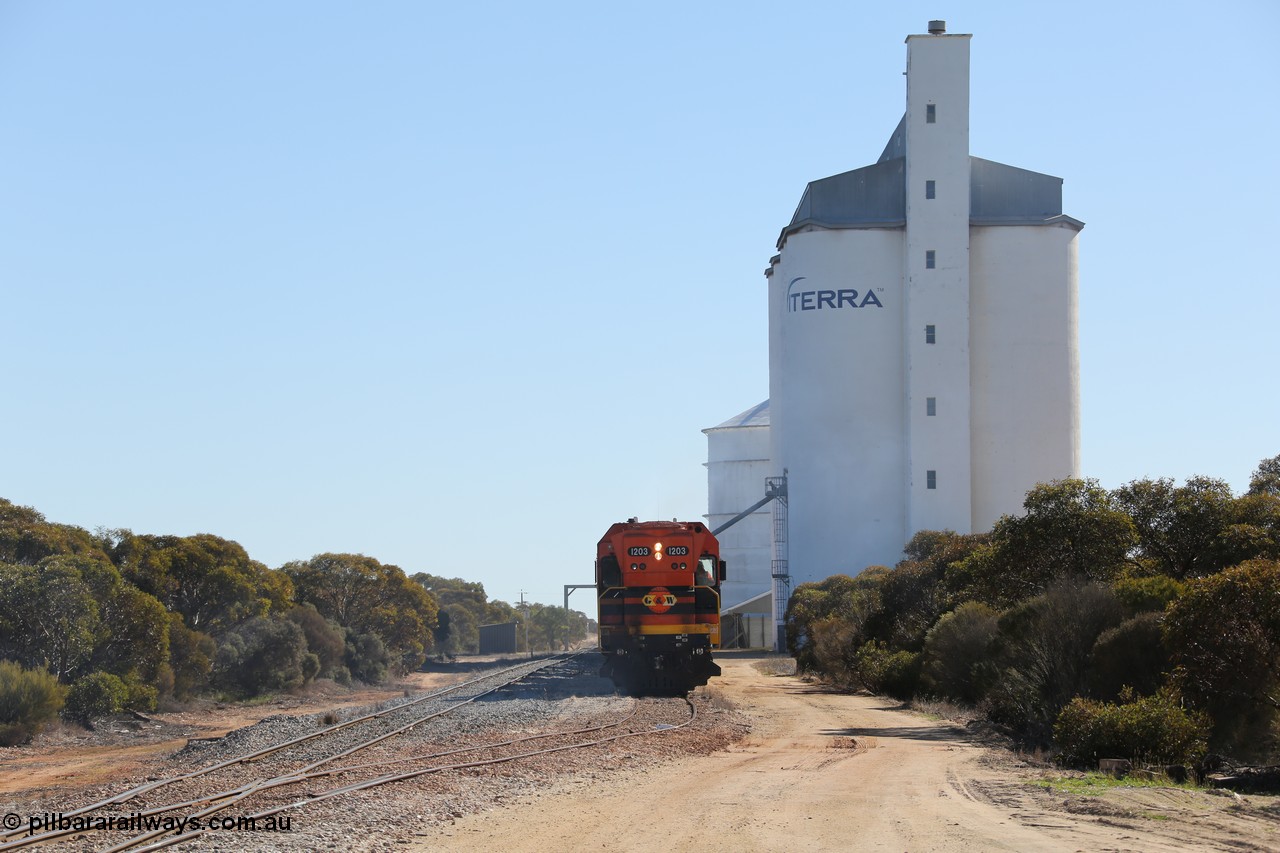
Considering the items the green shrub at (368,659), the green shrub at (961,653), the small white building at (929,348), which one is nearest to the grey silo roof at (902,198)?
the small white building at (929,348)

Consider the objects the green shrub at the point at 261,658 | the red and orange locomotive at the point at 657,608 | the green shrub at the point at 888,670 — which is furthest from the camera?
the green shrub at the point at 261,658

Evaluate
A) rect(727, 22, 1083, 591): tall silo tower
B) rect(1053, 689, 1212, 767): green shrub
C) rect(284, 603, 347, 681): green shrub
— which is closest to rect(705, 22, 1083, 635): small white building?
rect(727, 22, 1083, 591): tall silo tower

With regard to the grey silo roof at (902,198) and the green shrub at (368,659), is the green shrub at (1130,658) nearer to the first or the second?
the green shrub at (368,659)

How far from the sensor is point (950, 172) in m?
73.5

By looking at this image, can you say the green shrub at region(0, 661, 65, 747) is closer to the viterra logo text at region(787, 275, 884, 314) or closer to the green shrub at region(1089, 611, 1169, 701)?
the green shrub at region(1089, 611, 1169, 701)

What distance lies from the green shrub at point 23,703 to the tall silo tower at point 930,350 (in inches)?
1904

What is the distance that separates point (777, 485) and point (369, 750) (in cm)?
5950

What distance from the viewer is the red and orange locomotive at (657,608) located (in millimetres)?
32906

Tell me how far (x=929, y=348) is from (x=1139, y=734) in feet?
181

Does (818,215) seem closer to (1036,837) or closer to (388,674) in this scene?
(388,674)

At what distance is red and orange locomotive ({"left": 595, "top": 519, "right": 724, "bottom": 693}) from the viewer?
32906 mm

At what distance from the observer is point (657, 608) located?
32969 mm

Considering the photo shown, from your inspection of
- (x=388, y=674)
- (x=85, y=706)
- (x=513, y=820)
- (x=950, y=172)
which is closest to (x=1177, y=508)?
(x=513, y=820)

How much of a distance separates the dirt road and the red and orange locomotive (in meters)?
11.8
